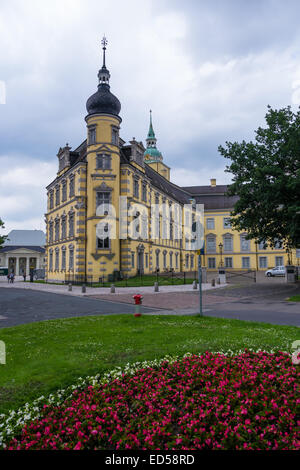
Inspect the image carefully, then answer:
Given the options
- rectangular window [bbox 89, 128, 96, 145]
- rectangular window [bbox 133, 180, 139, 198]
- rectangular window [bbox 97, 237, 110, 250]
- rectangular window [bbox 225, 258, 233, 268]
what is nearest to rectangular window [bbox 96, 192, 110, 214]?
rectangular window [bbox 97, 237, 110, 250]

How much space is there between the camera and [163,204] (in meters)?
47.6

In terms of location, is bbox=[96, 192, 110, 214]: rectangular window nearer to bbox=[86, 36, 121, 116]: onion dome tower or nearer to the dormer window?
the dormer window

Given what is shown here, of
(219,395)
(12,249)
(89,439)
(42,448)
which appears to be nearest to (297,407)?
(219,395)

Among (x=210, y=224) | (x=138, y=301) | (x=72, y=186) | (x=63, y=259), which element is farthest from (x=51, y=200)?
(x=138, y=301)

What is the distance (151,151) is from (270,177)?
52281 millimetres

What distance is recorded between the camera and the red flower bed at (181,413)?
3617 mm

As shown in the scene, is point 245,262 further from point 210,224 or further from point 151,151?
point 151,151

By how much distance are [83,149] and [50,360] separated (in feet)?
124

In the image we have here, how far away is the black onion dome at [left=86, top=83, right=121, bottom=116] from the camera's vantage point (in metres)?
34.6

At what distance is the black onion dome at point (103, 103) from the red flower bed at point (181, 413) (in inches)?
1304

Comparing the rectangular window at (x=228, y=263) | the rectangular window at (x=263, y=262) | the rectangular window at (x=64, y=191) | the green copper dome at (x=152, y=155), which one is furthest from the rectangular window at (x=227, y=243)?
the rectangular window at (x=64, y=191)

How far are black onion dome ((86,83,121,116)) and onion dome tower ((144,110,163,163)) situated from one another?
33.3 metres
